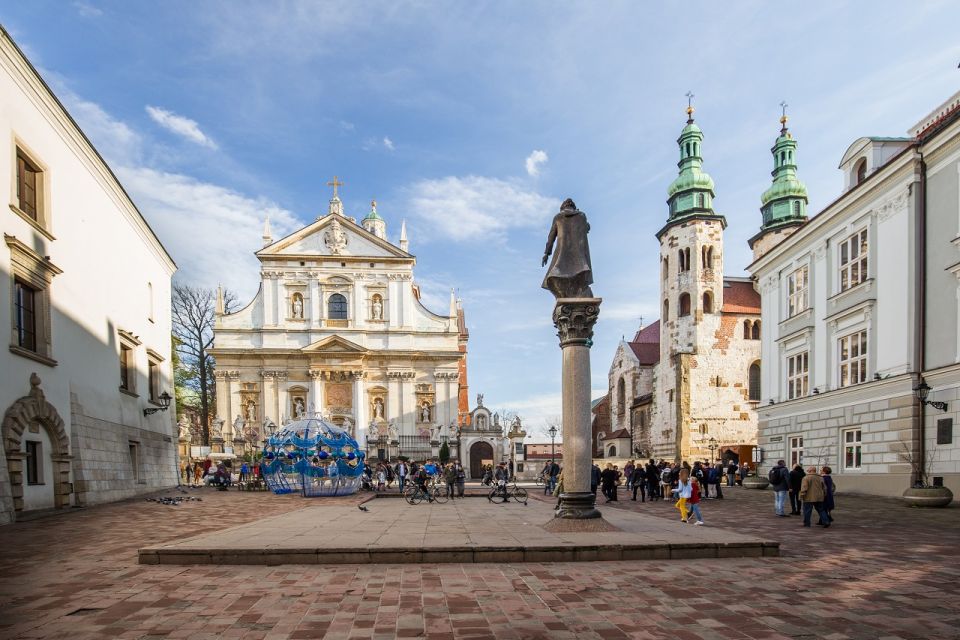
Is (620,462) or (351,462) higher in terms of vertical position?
(351,462)

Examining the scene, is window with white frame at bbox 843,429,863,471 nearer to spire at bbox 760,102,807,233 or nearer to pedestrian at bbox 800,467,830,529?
pedestrian at bbox 800,467,830,529

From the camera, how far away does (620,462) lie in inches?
1759

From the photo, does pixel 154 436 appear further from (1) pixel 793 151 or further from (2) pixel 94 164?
(1) pixel 793 151

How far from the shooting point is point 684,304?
4909cm

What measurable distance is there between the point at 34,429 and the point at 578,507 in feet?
41.2

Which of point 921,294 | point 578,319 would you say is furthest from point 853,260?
point 578,319

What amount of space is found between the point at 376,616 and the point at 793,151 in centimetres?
5667

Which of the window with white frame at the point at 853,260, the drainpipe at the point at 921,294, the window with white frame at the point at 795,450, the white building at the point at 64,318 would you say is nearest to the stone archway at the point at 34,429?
the white building at the point at 64,318

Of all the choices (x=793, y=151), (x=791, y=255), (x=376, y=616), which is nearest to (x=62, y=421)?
(x=376, y=616)

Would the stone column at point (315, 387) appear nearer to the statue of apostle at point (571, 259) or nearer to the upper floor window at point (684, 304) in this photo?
the upper floor window at point (684, 304)

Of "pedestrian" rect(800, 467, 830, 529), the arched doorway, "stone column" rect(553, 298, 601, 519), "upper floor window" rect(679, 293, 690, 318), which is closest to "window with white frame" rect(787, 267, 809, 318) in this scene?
"pedestrian" rect(800, 467, 830, 529)

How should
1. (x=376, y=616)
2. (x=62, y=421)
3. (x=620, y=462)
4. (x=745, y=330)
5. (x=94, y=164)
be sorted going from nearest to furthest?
(x=376, y=616) → (x=62, y=421) → (x=94, y=164) → (x=620, y=462) → (x=745, y=330)

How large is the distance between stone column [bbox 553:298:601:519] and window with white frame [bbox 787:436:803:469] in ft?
58.3

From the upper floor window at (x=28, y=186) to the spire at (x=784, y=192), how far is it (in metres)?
50.6
